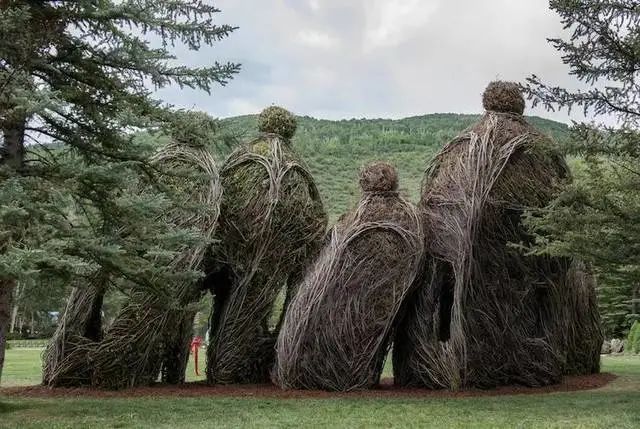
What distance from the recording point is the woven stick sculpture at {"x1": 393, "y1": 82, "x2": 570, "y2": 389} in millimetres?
10062

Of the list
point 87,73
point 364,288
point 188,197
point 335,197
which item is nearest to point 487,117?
point 364,288

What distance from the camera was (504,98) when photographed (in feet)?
36.1

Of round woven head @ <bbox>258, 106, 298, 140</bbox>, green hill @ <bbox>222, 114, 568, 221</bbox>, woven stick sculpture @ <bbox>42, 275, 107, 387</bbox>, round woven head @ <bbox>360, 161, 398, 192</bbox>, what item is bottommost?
woven stick sculpture @ <bbox>42, 275, 107, 387</bbox>

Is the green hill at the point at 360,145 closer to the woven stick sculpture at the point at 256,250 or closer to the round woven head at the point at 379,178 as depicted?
the woven stick sculpture at the point at 256,250

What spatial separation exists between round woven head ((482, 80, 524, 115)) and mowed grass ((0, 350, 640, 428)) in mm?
4444

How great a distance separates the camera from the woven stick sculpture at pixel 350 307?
9.85m

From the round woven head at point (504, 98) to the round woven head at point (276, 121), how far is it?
3.27m

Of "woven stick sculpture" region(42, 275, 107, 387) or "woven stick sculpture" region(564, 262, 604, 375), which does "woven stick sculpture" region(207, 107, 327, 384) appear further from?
"woven stick sculpture" region(564, 262, 604, 375)

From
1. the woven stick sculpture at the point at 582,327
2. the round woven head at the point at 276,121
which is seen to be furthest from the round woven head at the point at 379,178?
the woven stick sculpture at the point at 582,327

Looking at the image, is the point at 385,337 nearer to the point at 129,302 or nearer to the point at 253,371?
the point at 253,371

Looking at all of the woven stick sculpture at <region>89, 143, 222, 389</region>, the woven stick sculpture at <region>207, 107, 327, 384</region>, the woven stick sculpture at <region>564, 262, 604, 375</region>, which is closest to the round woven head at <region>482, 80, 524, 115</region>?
the woven stick sculpture at <region>564, 262, 604, 375</region>

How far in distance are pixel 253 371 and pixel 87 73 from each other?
5.33 meters

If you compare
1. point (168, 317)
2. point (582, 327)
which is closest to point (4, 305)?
point (168, 317)

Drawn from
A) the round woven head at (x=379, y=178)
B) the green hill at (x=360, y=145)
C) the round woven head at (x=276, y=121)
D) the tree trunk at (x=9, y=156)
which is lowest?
the tree trunk at (x=9, y=156)
